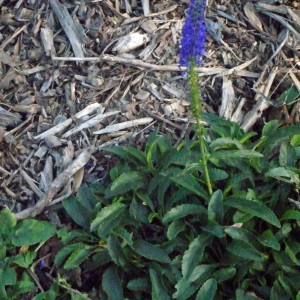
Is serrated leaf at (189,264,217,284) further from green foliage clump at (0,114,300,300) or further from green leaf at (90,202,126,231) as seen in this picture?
green leaf at (90,202,126,231)

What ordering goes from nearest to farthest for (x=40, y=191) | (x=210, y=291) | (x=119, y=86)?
1. (x=210, y=291)
2. (x=40, y=191)
3. (x=119, y=86)

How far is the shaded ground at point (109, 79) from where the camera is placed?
411 cm

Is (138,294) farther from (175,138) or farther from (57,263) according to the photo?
(175,138)

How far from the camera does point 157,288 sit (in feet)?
11.5

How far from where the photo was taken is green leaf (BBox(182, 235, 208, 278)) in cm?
344

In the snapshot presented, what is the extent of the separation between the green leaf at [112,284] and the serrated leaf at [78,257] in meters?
0.15

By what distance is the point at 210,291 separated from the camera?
345cm

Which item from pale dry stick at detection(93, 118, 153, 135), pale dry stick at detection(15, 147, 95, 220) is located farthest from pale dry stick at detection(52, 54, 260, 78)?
pale dry stick at detection(15, 147, 95, 220)

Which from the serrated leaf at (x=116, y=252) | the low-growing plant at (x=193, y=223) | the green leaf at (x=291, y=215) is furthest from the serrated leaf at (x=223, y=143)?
the serrated leaf at (x=116, y=252)

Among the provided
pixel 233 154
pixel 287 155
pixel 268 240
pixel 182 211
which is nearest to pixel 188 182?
pixel 182 211

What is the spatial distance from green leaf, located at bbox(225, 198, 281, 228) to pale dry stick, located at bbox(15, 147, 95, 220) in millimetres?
963

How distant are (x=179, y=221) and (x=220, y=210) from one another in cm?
24

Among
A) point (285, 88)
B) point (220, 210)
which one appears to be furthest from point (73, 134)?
point (285, 88)

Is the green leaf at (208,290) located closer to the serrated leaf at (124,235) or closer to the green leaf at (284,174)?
the serrated leaf at (124,235)
